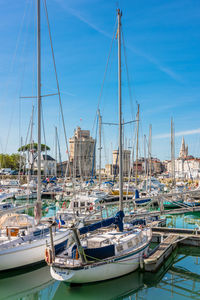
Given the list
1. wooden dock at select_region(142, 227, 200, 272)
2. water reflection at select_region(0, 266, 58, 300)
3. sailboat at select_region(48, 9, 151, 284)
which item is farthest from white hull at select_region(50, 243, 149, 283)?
water reflection at select_region(0, 266, 58, 300)

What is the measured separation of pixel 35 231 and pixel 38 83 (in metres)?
9.69

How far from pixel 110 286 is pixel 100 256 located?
1720 millimetres

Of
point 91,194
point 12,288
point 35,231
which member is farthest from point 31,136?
point 12,288

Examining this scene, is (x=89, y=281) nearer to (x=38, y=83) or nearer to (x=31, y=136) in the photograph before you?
(x=38, y=83)

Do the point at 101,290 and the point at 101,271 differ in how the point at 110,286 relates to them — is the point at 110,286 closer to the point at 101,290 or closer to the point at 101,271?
the point at 101,290

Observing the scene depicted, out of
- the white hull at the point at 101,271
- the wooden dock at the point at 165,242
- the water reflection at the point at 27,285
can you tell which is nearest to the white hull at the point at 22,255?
the water reflection at the point at 27,285

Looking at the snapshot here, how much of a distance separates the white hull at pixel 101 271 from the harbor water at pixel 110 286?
0.44 meters

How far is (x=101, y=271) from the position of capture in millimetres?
13852

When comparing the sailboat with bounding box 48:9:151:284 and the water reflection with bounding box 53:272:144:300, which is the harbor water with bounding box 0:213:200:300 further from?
the sailboat with bounding box 48:9:151:284

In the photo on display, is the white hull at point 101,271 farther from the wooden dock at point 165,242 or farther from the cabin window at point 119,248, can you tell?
the wooden dock at point 165,242

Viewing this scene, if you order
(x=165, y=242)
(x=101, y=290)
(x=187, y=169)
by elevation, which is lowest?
(x=101, y=290)

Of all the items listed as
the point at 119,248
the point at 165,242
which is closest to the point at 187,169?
the point at 165,242

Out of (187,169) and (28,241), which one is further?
(187,169)

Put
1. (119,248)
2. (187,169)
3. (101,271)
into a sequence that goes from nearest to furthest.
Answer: (101,271), (119,248), (187,169)
